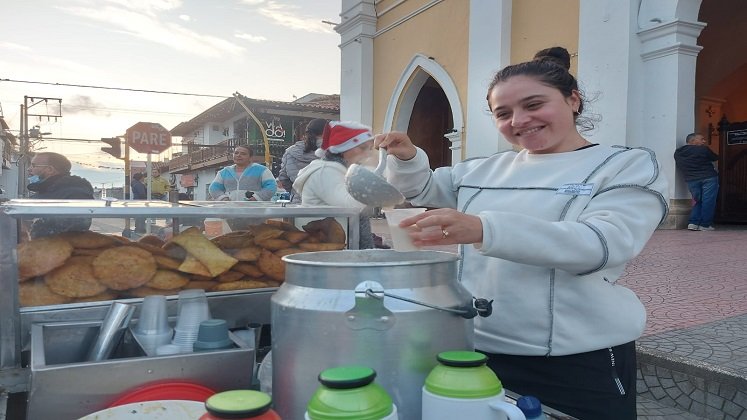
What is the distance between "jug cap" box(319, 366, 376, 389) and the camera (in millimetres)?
649

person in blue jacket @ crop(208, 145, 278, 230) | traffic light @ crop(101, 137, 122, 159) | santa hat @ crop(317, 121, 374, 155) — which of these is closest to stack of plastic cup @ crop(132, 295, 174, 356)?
santa hat @ crop(317, 121, 374, 155)

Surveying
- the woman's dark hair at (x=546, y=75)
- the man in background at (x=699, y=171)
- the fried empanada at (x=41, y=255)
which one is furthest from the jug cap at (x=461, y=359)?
the man in background at (x=699, y=171)

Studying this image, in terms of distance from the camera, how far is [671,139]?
687cm

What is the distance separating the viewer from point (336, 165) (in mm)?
2381

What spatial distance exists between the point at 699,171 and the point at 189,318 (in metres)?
7.46

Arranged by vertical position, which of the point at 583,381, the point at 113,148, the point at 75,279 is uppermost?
the point at 113,148

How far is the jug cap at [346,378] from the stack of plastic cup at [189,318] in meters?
0.46

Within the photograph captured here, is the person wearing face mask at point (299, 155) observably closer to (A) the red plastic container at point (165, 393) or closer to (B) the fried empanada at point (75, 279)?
(B) the fried empanada at point (75, 279)

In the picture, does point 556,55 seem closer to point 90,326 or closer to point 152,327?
point 152,327

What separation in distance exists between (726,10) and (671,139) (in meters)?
3.71

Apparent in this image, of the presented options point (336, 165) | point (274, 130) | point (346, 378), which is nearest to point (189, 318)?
point (346, 378)

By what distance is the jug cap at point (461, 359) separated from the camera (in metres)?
0.73

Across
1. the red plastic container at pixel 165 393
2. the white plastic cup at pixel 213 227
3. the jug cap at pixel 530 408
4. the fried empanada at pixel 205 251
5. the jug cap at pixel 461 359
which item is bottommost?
the red plastic container at pixel 165 393

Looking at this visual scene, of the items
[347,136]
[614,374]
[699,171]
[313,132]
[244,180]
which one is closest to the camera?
[614,374]
